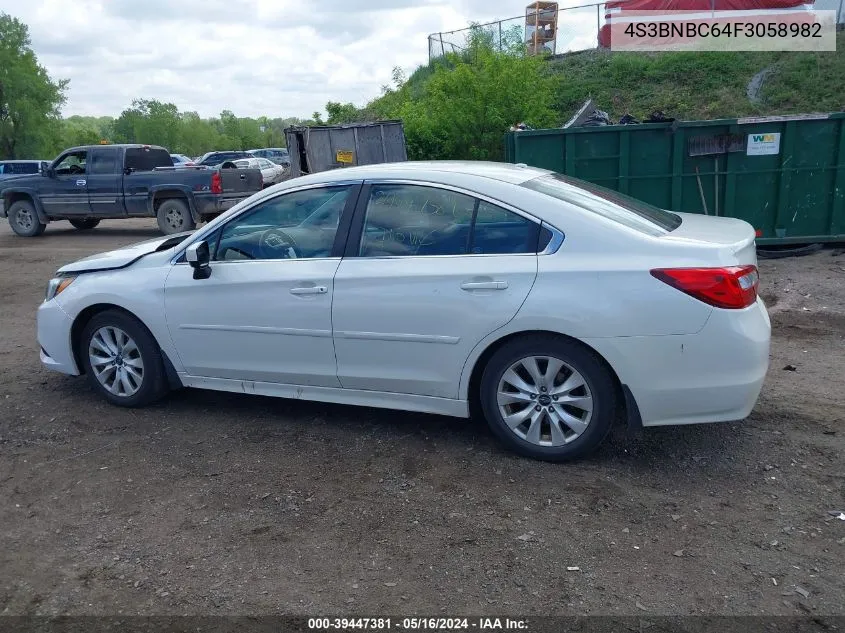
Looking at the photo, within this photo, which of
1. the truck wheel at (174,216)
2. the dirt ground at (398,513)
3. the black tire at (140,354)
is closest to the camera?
the dirt ground at (398,513)

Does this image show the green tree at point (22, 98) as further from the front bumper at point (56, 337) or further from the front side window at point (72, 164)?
the front bumper at point (56, 337)

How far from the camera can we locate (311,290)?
468 centimetres

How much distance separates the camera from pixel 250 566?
348 centimetres

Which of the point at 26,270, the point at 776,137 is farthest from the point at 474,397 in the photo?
the point at 26,270

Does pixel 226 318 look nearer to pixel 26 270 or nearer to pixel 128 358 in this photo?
pixel 128 358

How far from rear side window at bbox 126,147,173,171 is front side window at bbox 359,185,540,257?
1300 centimetres

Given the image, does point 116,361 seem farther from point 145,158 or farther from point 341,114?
point 341,114

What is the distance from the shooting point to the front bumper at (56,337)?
5504 millimetres

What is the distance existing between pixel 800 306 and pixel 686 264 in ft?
14.9

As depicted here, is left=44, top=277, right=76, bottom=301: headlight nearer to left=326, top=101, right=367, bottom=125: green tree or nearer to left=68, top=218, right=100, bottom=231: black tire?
left=68, top=218, right=100, bottom=231: black tire

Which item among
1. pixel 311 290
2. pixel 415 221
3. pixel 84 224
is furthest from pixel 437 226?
pixel 84 224

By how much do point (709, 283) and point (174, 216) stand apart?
1337 cm

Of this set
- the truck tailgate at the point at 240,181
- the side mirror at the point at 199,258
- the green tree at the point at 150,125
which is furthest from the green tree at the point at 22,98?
the side mirror at the point at 199,258

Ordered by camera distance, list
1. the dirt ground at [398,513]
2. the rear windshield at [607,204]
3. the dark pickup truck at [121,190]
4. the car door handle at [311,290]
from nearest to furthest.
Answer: the dirt ground at [398,513] < the rear windshield at [607,204] < the car door handle at [311,290] < the dark pickup truck at [121,190]
